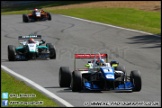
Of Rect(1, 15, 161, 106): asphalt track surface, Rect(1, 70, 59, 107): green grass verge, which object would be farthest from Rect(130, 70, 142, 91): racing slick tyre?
Rect(1, 70, 59, 107): green grass verge

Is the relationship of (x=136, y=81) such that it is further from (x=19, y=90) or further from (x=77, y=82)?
(x=19, y=90)

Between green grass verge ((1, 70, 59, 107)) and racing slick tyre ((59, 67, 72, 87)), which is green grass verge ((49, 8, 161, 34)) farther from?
racing slick tyre ((59, 67, 72, 87))

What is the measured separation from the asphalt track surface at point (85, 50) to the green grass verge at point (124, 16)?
2009 mm

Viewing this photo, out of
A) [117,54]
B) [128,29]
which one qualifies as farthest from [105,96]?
[128,29]

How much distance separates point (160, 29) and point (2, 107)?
30.2 metres

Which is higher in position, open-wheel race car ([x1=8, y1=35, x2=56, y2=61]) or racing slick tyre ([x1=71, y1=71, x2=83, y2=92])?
open-wheel race car ([x1=8, y1=35, x2=56, y2=61])

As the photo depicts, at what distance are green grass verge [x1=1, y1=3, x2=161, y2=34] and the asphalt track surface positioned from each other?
2.01 m

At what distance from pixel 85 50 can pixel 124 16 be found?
1983 cm

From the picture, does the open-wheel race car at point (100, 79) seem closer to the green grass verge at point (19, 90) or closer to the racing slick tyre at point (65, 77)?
the racing slick tyre at point (65, 77)

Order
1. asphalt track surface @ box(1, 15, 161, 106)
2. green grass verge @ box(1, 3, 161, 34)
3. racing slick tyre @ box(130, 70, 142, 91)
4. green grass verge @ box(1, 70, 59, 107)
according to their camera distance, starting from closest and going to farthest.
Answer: green grass verge @ box(1, 70, 59, 107) < asphalt track surface @ box(1, 15, 161, 106) < racing slick tyre @ box(130, 70, 142, 91) < green grass verge @ box(1, 3, 161, 34)

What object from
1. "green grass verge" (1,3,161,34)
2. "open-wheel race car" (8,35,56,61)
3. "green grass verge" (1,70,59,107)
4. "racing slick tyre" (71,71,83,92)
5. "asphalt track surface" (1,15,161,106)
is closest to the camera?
"green grass verge" (1,70,59,107)

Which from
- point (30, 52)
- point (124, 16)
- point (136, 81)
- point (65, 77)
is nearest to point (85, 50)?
point (30, 52)

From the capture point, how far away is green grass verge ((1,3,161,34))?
44.6 m

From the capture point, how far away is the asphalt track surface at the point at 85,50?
16719 mm
